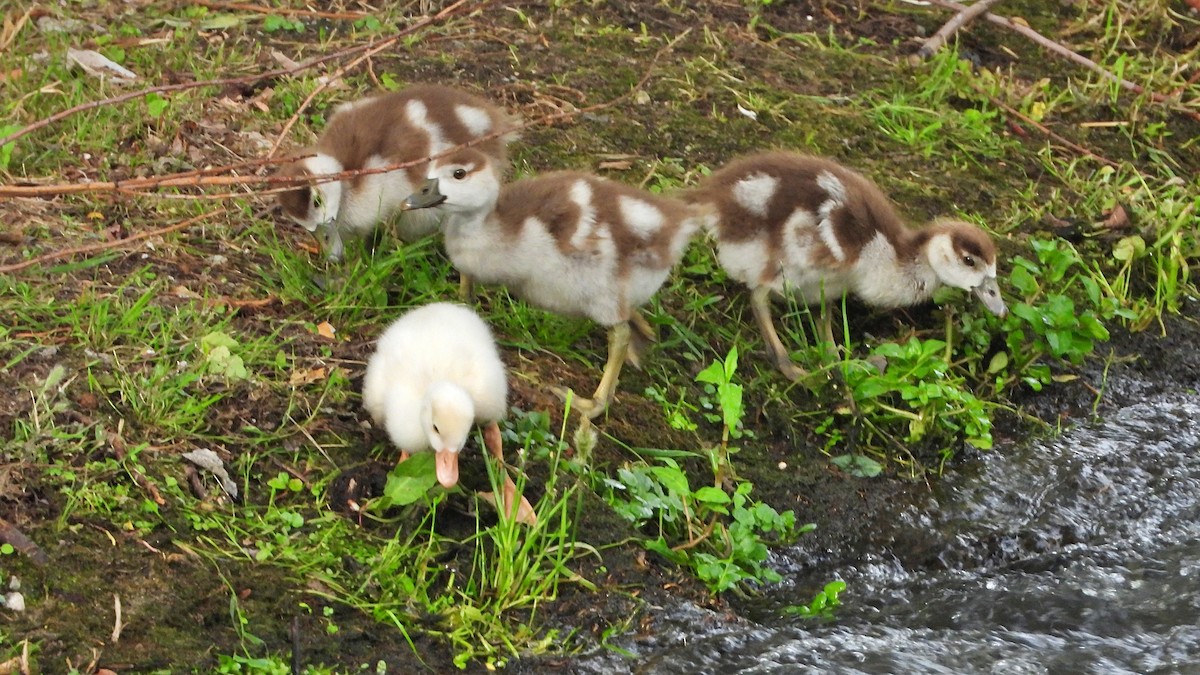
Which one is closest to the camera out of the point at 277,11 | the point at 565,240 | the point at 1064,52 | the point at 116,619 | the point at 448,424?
the point at 116,619

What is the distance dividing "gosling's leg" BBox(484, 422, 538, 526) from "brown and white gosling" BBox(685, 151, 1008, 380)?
3.90 feet

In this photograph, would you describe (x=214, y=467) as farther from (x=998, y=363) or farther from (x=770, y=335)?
(x=998, y=363)

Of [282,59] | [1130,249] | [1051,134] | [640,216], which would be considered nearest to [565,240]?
[640,216]

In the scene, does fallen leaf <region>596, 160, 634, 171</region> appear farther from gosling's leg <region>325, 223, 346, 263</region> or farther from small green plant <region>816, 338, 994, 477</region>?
small green plant <region>816, 338, 994, 477</region>

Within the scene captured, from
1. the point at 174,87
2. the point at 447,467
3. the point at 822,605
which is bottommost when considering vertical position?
the point at 822,605

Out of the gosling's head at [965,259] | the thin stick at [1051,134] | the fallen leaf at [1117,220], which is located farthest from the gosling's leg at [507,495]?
the thin stick at [1051,134]

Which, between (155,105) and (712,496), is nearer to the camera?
(712,496)

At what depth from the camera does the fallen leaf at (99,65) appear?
581 cm

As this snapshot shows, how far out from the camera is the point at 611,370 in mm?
4512

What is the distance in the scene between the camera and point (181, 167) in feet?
17.7

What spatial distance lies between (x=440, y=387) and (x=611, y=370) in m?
0.87

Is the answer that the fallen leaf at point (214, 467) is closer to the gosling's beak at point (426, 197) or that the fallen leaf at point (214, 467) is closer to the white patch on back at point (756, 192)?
the gosling's beak at point (426, 197)

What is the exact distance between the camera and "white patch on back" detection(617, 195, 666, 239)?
450cm

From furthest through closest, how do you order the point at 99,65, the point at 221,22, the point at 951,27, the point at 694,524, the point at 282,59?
the point at 951,27 → the point at 221,22 → the point at 282,59 → the point at 99,65 → the point at 694,524
